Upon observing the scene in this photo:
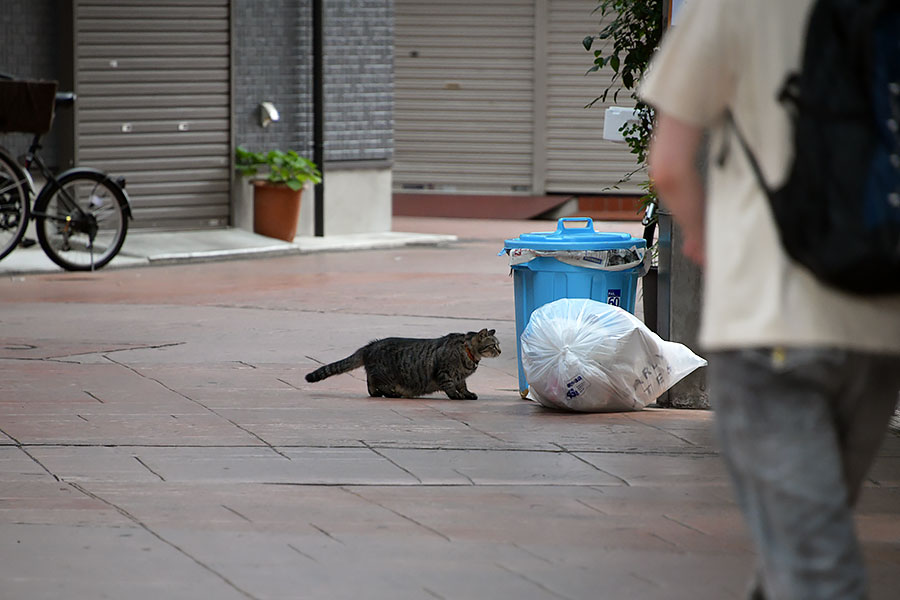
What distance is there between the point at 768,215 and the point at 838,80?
0.25 m

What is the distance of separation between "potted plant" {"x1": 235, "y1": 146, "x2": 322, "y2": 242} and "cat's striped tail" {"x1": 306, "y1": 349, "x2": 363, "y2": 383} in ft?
24.7

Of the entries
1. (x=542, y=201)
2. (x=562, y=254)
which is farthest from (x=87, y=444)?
(x=542, y=201)

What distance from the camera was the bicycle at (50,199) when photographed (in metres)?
11.7

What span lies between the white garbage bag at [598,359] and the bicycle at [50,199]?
6.56 metres

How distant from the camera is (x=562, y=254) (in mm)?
6824

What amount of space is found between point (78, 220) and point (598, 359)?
6965 millimetres

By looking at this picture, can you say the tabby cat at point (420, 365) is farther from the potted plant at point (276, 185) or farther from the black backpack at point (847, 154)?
the potted plant at point (276, 185)

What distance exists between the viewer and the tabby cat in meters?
6.98

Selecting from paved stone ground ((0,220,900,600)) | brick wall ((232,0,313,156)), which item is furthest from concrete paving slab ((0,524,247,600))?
brick wall ((232,0,313,156))

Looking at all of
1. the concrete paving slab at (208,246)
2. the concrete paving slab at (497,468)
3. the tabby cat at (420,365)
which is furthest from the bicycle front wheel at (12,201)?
the concrete paving slab at (497,468)

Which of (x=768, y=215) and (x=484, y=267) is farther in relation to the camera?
(x=484, y=267)

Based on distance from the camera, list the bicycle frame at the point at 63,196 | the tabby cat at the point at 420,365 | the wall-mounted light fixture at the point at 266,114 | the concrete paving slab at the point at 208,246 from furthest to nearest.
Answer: the wall-mounted light fixture at the point at 266,114, the concrete paving slab at the point at 208,246, the bicycle frame at the point at 63,196, the tabby cat at the point at 420,365

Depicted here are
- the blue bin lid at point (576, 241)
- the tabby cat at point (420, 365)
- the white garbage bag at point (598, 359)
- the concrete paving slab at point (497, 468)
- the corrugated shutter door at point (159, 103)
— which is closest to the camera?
the concrete paving slab at point (497, 468)

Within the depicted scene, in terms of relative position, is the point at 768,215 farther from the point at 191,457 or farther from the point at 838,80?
the point at 191,457
